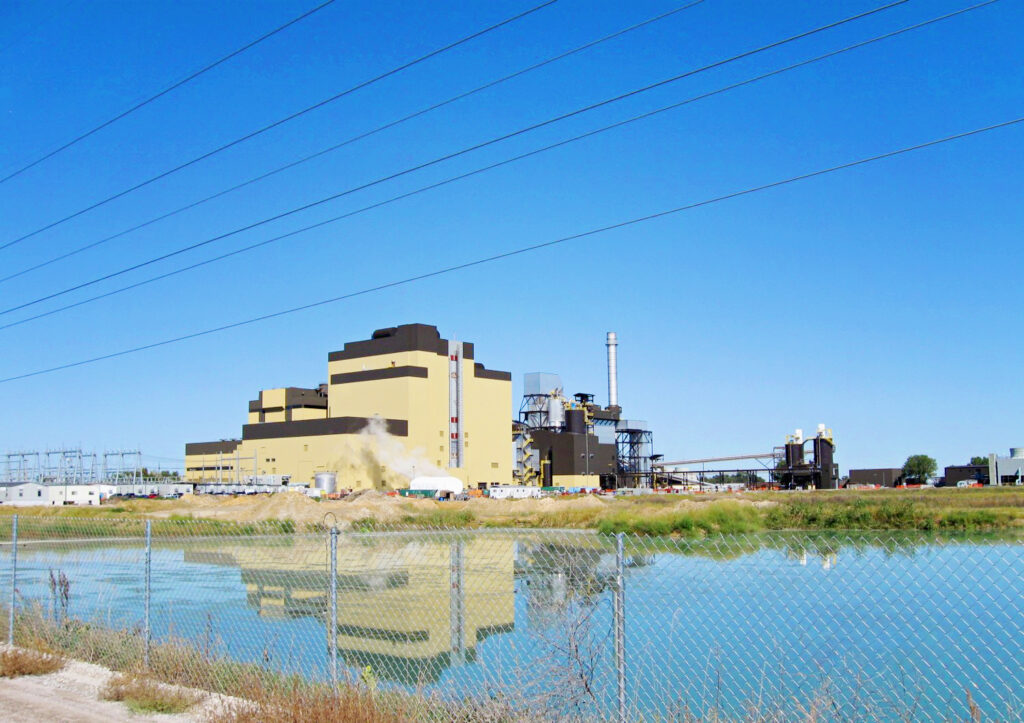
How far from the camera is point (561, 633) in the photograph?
959 centimetres

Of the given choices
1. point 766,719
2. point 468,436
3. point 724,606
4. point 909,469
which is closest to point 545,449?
point 468,436

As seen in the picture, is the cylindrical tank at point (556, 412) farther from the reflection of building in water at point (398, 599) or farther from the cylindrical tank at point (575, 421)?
the reflection of building in water at point (398, 599)

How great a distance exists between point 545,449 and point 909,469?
283 ft

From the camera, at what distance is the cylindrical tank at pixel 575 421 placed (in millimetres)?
112938

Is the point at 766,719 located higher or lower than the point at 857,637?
higher

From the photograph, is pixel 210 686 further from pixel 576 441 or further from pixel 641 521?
pixel 576 441

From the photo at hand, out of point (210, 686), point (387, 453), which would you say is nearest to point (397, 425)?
point (387, 453)

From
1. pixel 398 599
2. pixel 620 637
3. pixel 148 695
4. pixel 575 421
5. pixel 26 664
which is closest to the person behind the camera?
pixel 620 637

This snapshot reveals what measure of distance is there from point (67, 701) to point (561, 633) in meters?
5.40

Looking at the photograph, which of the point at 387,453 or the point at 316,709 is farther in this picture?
the point at 387,453

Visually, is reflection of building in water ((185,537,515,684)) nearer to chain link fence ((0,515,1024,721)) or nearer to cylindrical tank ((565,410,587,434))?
chain link fence ((0,515,1024,721))

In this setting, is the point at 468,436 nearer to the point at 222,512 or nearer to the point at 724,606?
the point at 222,512

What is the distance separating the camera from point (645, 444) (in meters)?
128

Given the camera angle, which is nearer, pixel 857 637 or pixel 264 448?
pixel 857 637
